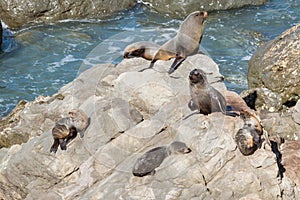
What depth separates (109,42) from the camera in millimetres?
17062

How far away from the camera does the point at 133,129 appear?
323 inches

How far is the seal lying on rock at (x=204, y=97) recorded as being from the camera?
7.87 m

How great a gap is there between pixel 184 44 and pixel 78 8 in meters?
9.66

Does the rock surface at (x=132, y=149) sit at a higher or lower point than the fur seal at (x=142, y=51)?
lower

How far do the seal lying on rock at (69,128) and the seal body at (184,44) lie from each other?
160 cm

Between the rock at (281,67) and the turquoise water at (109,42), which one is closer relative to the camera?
the rock at (281,67)

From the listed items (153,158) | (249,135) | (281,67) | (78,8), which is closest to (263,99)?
(281,67)

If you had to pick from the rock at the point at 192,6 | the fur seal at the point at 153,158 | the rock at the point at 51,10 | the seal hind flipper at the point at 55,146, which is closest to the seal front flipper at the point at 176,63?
the fur seal at the point at 153,158

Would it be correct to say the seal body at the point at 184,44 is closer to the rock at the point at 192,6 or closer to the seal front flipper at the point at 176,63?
the seal front flipper at the point at 176,63

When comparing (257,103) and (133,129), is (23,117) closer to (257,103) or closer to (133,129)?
(133,129)

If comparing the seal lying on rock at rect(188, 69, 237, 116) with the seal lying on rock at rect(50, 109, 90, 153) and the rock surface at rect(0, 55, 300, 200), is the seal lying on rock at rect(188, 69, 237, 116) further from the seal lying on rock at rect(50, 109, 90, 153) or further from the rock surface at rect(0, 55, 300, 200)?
the seal lying on rock at rect(50, 109, 90, 153)

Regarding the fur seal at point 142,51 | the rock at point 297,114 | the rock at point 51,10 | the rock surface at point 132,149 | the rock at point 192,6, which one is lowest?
the rock at point 192,6

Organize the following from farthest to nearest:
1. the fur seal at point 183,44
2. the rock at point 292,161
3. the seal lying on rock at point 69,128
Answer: the fur seal at point 183,44 → the seal lying on rock at point 69,128 → the rock at point 292,161

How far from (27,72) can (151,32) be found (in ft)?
14.5
